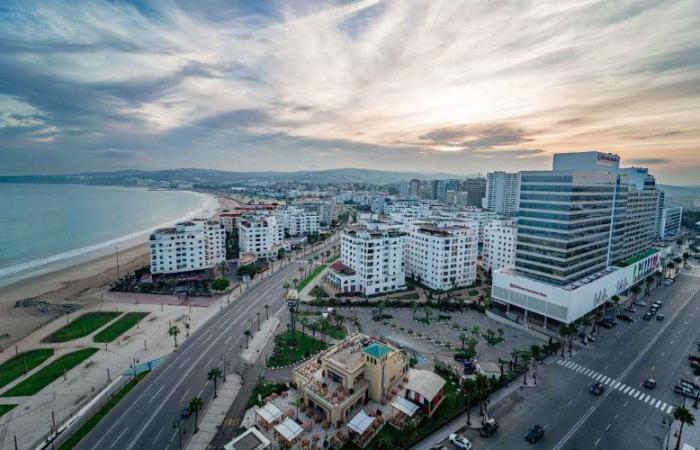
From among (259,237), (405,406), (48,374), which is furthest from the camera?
(259,237)

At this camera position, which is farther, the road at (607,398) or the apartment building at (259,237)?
the apartment building at (259,237)

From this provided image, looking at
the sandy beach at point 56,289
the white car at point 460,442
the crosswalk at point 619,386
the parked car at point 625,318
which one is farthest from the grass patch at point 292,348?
the parked car at point 625,318

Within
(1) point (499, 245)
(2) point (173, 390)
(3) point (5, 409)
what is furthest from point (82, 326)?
(1) point (499, 245)

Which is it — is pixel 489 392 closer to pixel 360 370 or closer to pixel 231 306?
pixel 360 370

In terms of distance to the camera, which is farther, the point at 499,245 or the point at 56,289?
the point at 499,245

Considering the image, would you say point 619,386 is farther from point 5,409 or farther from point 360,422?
point 5,409

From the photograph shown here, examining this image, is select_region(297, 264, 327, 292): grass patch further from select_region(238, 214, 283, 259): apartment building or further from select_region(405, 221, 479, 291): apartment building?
select_region(405, 221, 479, 291): apartment building

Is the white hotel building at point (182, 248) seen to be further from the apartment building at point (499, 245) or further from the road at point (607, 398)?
the road at point (607, 398)
